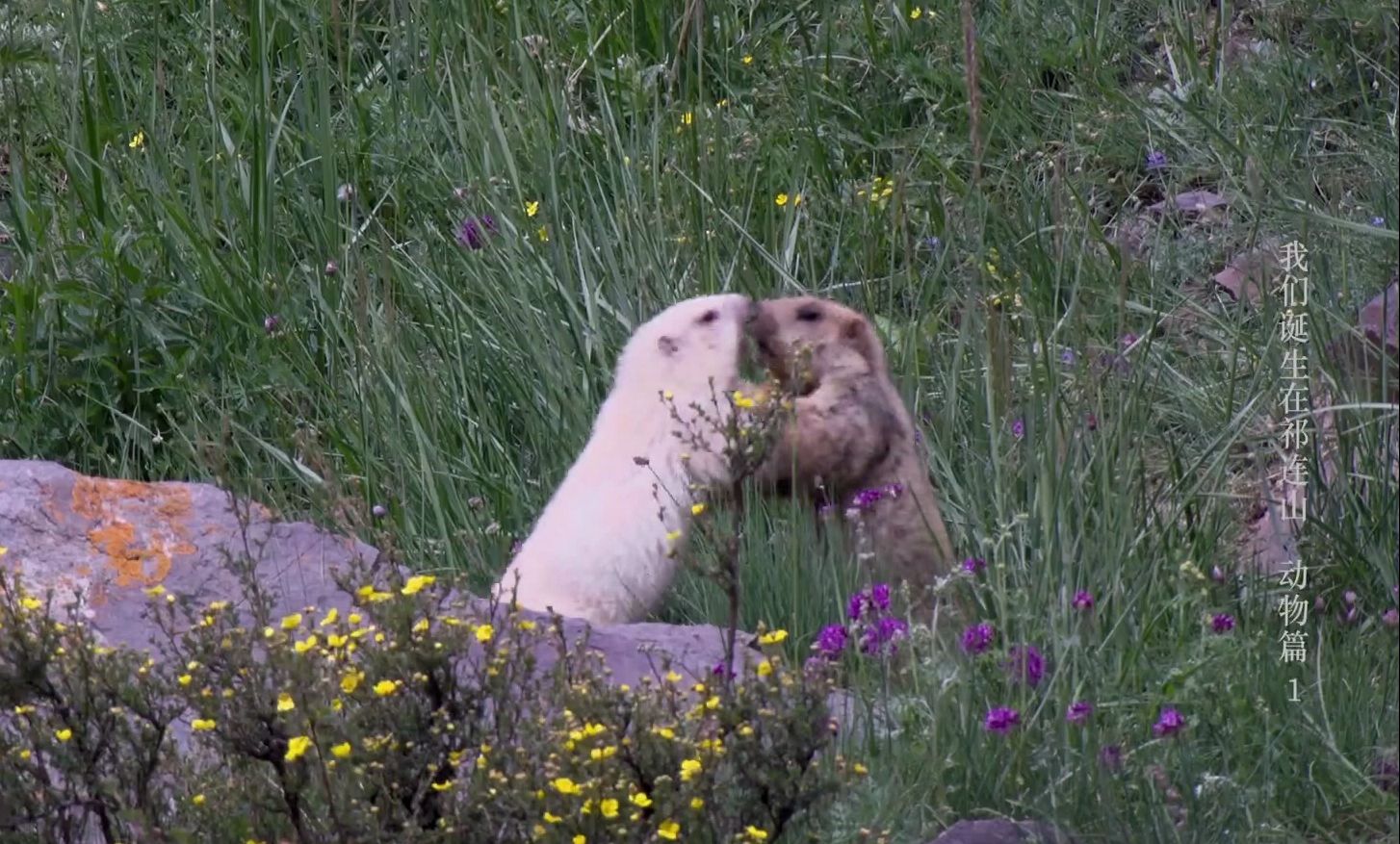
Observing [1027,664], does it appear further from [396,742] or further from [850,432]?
[850,432]

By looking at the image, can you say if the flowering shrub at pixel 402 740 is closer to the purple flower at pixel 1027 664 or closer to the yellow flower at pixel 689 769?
the yellow flower at pixel 689 769

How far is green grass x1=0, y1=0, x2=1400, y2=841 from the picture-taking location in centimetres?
325

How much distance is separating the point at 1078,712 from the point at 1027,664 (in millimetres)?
216

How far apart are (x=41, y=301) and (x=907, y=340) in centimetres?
250

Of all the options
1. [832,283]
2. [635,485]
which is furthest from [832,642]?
[832,283]

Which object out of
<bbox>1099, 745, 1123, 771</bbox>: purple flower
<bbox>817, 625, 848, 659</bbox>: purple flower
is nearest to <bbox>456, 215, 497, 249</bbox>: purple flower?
→ <bbox>817, 625, 848, 659</bbox>: purple flower

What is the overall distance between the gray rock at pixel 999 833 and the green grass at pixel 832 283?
98 millimetres

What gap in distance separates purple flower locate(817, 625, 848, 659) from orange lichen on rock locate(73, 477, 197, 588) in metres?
1.47

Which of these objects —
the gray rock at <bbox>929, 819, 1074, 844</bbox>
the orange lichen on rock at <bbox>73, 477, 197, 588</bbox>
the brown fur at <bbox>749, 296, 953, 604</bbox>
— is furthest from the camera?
the brown fur at <bbox>749, 296, 953, 604</bbox>

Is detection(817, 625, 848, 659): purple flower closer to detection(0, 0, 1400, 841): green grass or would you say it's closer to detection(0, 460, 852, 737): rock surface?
detection(0, 0, 1400, 841): green grass

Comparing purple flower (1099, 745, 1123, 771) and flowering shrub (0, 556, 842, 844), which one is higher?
flowering shrub (0, 556, 842, 844)

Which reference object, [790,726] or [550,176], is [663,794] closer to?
[790,726]

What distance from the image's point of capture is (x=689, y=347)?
447 cm

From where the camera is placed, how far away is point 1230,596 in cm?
376
